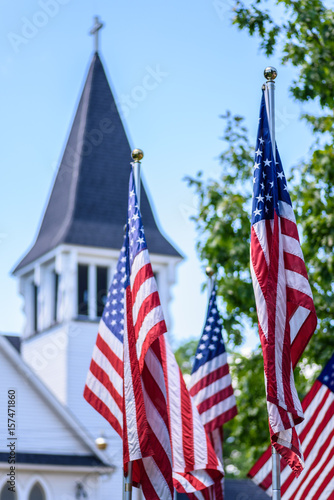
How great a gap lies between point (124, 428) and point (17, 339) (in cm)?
3144

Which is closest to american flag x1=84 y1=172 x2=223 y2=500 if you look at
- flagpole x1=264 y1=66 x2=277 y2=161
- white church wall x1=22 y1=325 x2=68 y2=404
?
flagpole x1=264 y1=66 x2=277 y2=161

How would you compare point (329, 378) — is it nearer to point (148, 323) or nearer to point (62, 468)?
point (148, 323)

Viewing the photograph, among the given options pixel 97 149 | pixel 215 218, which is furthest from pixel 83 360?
pixel 215 218

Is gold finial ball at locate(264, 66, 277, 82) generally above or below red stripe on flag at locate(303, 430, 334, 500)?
above

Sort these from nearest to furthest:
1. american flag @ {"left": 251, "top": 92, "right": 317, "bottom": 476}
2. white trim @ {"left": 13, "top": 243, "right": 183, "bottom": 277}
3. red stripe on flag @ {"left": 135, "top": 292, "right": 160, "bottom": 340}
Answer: american flag @ {"left": 251, "top": 92, "right": 317, "bottom": 476} → red stripe on flag @ {"left": 135, "top": 292, "right": 160, "bottom": 340} → white trim @ {"left": 13, "top": 243, "right": 183, "bottom": 277}

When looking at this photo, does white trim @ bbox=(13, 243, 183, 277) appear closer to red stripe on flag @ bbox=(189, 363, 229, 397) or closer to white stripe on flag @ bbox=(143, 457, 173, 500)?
red stripe on flag @ bbox=(189, 363, 229, 397)

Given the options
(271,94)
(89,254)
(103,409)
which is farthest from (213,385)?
(89,254)

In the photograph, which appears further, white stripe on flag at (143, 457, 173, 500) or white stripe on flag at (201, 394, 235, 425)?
white stripe on flag at (201, 394, 235, 425)

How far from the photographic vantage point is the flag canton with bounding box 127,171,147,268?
12312mm

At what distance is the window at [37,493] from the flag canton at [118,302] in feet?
42.3

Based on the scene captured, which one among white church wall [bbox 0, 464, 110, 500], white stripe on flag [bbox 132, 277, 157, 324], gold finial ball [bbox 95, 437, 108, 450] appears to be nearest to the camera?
white stripe on flag [bbox 132, 277, 157, 324]

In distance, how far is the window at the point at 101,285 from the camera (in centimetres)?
3869

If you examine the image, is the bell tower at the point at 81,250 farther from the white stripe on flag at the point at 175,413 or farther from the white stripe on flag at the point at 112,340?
the white stripe on flag at the point at 112,340

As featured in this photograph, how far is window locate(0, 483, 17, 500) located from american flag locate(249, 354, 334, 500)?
37.8ft
